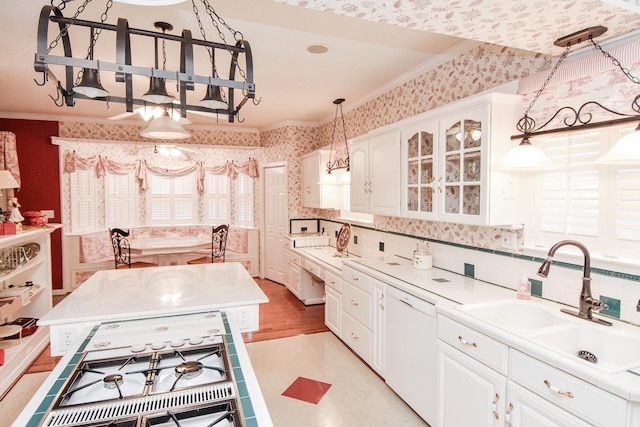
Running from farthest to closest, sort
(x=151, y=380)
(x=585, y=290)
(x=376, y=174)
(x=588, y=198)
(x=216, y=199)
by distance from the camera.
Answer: (x=216, y=199) → (x=376, y=174) → (x=588, y=198) → (x=585, y=290) → (x=151, y=380)

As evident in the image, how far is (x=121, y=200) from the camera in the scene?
19.3 feet

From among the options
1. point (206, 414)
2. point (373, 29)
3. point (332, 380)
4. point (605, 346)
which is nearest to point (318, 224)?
point (332, 380)

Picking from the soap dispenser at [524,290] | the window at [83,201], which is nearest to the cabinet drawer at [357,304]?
the soap dispenser at [524,290]

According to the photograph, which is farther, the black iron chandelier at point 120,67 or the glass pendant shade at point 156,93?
the glass pendant shade at point 156,93

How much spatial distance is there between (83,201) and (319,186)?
151 inches

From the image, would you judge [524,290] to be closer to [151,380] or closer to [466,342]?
[466,342]


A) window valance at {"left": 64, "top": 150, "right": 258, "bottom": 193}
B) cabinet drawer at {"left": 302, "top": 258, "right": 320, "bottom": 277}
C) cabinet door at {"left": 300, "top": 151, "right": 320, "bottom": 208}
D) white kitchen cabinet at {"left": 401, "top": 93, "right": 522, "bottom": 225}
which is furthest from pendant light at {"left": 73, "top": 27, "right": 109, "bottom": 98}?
window valance at {"left": 64, "top": 150, "right": 258, "bottom": 193}

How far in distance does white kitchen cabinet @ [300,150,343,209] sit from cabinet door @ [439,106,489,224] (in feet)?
6.76

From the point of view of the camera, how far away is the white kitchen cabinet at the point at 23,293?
2947 millimetres

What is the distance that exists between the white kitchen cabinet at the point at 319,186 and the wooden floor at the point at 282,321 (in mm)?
1383

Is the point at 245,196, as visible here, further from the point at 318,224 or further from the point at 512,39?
the point at 512,39

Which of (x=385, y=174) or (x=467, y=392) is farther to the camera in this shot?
(x=385, y=174)

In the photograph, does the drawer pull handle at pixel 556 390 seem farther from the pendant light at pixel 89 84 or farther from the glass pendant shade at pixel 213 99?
the pendant light at pixel 89 84

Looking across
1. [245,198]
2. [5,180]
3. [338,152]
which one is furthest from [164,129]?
[245,198]
